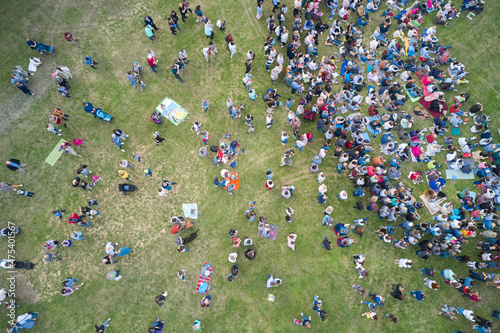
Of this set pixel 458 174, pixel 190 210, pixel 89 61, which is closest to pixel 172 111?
pixel 89 61

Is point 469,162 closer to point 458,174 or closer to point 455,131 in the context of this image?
point 458,174

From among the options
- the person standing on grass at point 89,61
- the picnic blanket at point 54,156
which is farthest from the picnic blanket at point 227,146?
the picnic blanket at point 54,156

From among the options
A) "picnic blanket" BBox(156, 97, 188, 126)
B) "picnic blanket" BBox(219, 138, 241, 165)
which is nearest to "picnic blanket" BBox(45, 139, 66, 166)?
"picnic blanket" BBox(156, 97, 188, 126)

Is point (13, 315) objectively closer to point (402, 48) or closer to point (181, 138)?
point (181, 138)

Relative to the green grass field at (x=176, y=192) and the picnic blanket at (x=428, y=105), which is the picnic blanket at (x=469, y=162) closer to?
the green grass field at (x=176, y=192)

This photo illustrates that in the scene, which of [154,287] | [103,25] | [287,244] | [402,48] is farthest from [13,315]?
[402,48]

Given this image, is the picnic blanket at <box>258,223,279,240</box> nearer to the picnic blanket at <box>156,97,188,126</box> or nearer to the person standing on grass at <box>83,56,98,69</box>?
the picnic blanket at <box>156,97,188,126</box>
